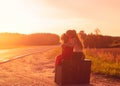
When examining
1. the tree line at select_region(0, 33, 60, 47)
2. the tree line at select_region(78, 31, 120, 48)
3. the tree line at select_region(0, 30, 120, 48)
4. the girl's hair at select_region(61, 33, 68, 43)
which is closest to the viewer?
the girl's hair at select_region(61, 33, 68, 43)

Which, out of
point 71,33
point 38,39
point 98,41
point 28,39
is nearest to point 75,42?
point 71,33

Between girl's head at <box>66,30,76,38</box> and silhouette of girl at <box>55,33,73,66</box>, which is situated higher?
girl's head at <box>66,30,76,38</box>

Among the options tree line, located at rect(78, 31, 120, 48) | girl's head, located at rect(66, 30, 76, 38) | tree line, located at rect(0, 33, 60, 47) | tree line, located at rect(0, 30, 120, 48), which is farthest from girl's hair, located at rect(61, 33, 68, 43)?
tree line, located at rect(0, 33, 60, 47)

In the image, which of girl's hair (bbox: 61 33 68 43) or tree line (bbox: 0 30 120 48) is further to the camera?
tree line (bbox: 0 30 120 48)

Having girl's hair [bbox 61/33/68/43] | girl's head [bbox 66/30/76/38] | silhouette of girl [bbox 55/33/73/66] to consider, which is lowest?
silhouette of girl [bbox 55/33/73/66]

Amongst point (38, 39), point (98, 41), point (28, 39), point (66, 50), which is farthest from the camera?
point (38, 39)

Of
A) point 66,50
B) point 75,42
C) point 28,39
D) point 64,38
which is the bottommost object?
point 66,50

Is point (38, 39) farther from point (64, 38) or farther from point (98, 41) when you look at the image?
point (64, 38)

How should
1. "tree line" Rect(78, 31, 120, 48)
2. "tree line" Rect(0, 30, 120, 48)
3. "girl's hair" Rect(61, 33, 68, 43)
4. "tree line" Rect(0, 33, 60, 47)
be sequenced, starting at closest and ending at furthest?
"girl's hair" Rect(61, 33, 68, 43)
"tree line" Rect(78, 31, 120, 48)
"tree line" Rect(0, 30, 120, 48)
"tree line" Rect(0, 33, 60, 47)

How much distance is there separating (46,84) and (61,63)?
107 centimetres

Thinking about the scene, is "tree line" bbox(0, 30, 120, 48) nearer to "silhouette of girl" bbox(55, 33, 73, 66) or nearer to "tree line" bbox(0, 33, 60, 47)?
"tree line" bbox(0, 33, 60, 47)

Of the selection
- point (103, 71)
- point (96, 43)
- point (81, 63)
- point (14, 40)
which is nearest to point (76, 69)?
point (81, 63)

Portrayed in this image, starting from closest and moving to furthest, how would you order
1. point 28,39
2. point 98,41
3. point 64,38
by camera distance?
point 64,38 < point 98,41 < point 28,39

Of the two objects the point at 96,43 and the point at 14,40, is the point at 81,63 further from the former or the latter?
the point at 14,40
